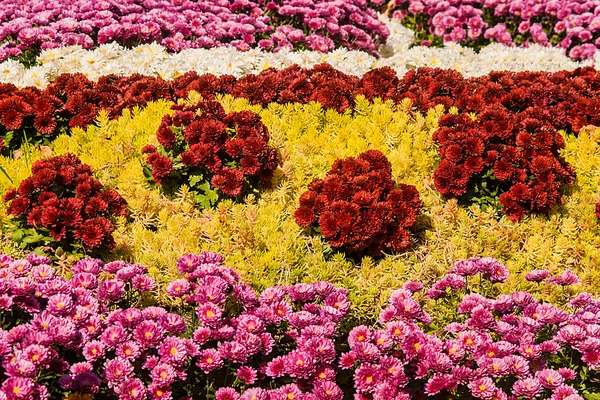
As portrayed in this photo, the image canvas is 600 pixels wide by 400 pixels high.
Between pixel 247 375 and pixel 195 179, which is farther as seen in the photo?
pixel 195 179

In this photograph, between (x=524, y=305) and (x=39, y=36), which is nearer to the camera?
(x=524, y=305)

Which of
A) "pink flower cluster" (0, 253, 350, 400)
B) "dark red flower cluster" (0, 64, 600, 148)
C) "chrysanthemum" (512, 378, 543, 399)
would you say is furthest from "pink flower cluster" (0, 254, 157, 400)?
"dark red flower cluster" (0, 64, 600, 148)

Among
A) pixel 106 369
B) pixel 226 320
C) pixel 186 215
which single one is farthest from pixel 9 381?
pixel 186 215

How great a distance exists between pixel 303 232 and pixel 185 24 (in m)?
4.79

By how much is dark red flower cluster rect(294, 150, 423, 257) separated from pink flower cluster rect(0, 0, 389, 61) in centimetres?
415

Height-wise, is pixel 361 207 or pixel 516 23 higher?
pixel 516 23

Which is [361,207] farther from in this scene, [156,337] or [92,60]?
[92,60]

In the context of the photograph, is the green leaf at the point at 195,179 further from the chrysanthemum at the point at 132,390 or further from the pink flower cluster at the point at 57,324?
the chrysanthemum at the point at 132,390

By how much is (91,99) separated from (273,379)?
3.56 meters

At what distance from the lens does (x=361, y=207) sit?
15.1ft

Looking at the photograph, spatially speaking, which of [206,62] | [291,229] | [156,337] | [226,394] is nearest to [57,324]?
[156,337]

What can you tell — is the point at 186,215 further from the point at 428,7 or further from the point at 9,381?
the point at 428,7

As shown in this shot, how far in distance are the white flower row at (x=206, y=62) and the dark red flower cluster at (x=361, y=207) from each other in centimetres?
270

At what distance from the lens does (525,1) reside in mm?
10758
